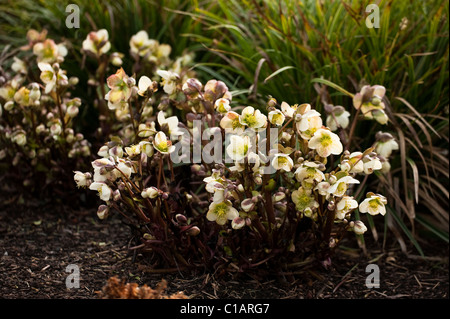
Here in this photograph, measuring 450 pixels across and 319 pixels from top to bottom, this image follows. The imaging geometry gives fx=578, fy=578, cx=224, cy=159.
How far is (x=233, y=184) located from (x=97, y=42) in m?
1.01

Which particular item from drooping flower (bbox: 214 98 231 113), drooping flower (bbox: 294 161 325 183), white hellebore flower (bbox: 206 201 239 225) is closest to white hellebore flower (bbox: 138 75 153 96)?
drooping flower (bbox: 214 98 231 113)

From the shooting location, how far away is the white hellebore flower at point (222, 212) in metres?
1.70

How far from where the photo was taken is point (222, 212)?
172cm

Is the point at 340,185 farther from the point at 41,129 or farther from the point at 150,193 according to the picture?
the point at 41,129

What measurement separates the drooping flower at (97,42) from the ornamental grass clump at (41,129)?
0.12 metres

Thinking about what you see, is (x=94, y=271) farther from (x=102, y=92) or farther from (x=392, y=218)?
(x=392, y=218)

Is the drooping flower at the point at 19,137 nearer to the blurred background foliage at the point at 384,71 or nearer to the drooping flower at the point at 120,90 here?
the drooping flower at the point at 120,90

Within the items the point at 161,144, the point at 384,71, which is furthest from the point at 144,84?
the point at 384,71

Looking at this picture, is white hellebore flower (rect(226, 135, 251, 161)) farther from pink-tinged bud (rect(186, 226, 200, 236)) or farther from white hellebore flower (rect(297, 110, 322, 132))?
pink-tinged bud (rect(186, 226, 200, 236))

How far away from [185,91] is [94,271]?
680 mm

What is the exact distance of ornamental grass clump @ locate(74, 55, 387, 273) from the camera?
1.68m

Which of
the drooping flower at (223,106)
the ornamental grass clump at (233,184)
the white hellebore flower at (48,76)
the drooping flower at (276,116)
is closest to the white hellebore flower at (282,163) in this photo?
the ornamental grass clump at (233,184)

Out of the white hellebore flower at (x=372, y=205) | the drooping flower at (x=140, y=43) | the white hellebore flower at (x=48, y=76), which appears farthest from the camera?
the drooping flower at (x=140, y=43)

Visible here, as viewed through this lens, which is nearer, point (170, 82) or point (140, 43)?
point (170, 82)
